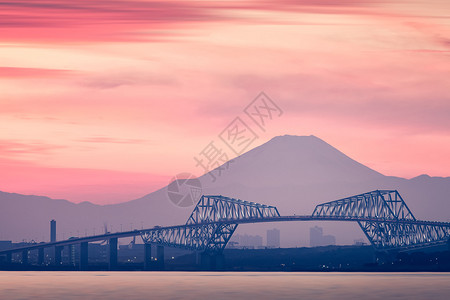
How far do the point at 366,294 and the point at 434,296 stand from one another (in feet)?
30.9

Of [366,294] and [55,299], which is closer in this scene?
[55,299]

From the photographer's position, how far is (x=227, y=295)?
345 feet

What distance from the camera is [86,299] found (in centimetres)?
9850

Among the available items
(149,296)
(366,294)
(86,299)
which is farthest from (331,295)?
(86,299)

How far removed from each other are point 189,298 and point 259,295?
10996 millimetres

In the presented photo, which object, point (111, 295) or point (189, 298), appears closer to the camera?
point (189, 298)

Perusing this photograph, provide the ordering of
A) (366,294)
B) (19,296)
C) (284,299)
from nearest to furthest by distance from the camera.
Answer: (284,299), (19,296), (366,294)

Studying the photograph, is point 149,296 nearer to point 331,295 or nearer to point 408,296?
point 331,295

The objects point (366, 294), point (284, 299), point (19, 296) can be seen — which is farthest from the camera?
point (366, 294)

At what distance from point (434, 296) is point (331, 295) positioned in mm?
12350

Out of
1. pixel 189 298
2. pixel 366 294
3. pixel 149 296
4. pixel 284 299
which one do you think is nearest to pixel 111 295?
pixel 149 296

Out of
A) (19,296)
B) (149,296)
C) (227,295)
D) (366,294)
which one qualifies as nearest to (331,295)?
(366,294)

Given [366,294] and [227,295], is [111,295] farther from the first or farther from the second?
[366,294]

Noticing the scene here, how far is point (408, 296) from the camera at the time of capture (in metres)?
104
